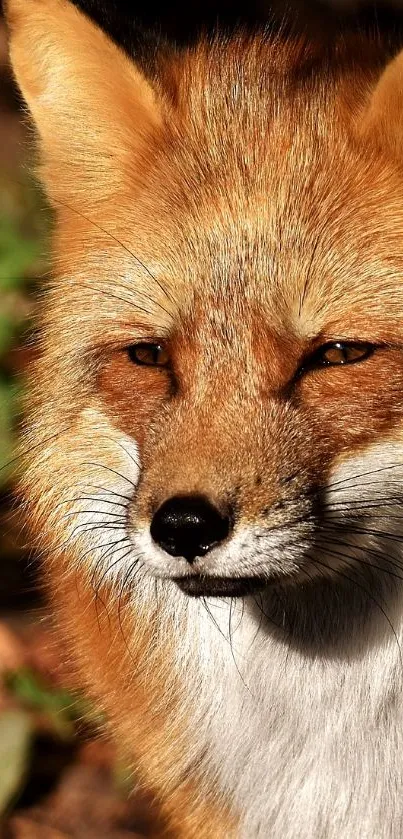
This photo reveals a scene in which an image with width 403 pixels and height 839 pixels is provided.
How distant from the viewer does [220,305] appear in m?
1.92

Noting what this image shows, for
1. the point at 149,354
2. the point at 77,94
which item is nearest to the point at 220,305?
the point at 149,354

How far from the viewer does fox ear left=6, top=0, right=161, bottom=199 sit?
2.05 meters

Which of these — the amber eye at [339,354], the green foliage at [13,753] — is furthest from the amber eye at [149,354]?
the green foliage at [13,753]

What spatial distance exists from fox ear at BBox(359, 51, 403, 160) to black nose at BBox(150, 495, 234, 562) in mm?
730

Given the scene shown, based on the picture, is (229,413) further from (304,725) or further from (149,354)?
(304,725)

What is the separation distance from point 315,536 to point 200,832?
0.99 meters

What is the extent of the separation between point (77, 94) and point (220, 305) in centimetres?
56

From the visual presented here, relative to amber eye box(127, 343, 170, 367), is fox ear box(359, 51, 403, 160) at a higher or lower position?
higher

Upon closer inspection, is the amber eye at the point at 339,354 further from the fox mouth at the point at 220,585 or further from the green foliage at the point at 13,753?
the green foliage at the point at 13,753

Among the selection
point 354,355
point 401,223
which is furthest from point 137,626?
point 401,223

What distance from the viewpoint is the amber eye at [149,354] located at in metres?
2.02

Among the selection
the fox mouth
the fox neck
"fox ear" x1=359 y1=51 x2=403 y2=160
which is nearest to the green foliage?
the fox neck

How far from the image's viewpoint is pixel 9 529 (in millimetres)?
3816

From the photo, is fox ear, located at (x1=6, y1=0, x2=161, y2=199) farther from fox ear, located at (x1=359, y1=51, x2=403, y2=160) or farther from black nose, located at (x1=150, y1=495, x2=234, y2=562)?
black nose, located at (x1=150, y1=495, x2=234, y2=562)
